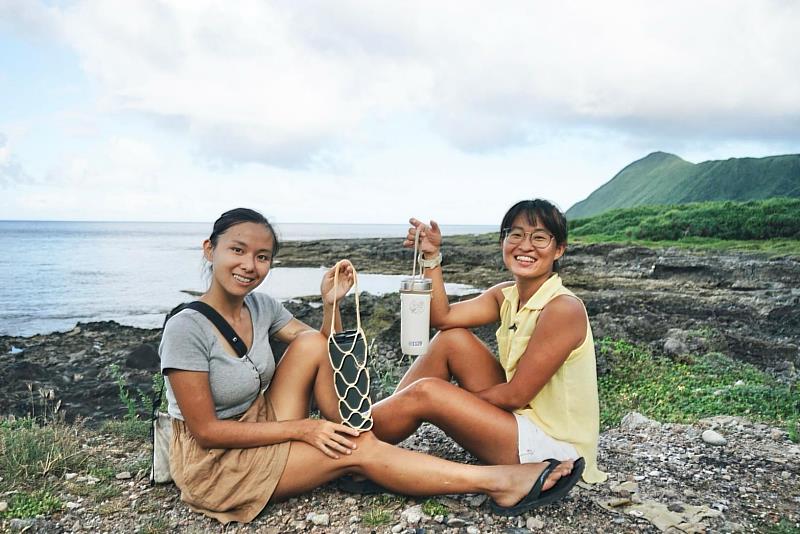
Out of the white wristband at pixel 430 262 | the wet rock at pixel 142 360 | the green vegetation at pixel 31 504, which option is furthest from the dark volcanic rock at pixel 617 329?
the white wristband at pixel 430 262

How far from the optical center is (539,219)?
3426 millimetres

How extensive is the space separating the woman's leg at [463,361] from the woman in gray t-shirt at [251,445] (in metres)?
0.62

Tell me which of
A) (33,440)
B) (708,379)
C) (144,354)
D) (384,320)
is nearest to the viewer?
(33,440)

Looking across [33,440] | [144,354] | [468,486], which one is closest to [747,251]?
[144,354]

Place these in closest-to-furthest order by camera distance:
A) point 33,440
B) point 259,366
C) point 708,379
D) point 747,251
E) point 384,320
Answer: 1. point 259,366
2. point 33,440
3. point 708,379
4. point 384,320
5. point 747,251

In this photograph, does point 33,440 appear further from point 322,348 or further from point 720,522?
point 720,522

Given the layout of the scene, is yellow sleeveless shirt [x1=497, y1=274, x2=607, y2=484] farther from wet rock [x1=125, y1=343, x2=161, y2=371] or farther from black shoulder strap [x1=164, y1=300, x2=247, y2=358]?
wet rock [x1=125, y1=343, x2=161, y2=371]

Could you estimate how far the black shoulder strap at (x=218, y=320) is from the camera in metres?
3.18

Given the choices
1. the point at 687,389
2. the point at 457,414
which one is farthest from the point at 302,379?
the point at 687,389

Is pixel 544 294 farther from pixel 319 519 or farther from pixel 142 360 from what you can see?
pixel 142 360

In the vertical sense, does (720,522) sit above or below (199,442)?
below

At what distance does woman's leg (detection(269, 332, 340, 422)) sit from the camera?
3457mm

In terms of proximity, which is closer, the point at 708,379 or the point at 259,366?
the point at 259,366

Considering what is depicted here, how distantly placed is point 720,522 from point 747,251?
16568 mm
